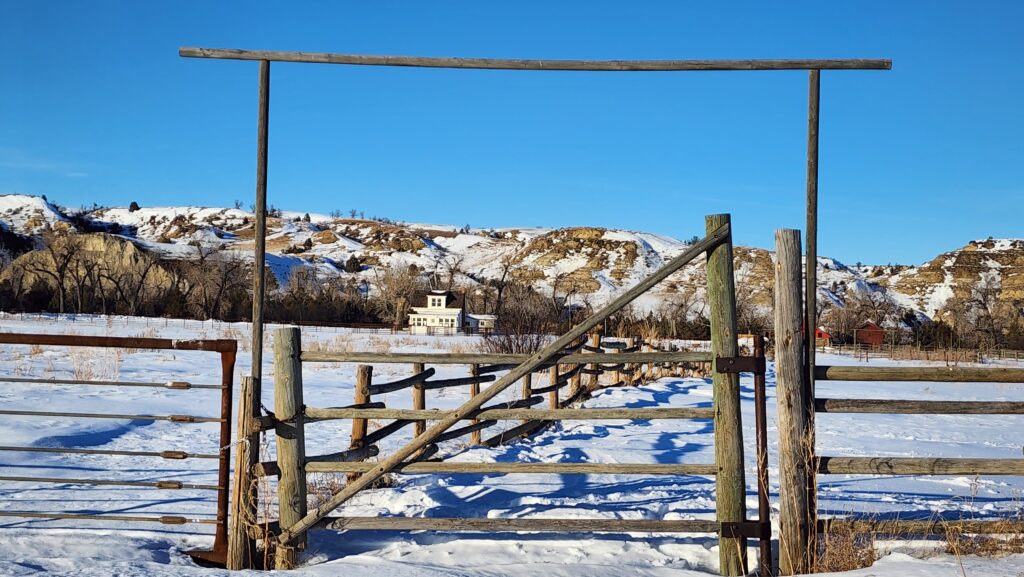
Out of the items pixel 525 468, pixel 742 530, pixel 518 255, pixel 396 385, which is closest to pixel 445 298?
pixel 518 255

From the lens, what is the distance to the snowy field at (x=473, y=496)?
4270 mm

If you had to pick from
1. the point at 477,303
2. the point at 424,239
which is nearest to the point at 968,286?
the point at 477,303

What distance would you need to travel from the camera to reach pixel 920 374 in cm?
459

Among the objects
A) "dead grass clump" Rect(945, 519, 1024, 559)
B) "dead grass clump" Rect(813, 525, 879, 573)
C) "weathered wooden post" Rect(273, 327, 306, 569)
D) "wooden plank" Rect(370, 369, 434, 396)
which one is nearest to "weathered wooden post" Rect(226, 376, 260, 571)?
"weathered wooden post" Rect(273, 327, 306, 569)

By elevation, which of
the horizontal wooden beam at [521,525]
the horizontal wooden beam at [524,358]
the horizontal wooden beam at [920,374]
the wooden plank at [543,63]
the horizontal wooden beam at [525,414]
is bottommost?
the horizontal wooden beam at [521,525]

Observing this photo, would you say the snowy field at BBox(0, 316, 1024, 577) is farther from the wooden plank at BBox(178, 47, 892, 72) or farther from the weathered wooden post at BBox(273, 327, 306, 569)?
the wooden plank at BBox(178, 47, 892, 72)

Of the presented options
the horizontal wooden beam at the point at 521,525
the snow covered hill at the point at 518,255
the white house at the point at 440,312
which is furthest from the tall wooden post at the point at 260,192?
the snow covered hill at the point at 518,255

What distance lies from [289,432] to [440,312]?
54.5 m

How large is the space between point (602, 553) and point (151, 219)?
13760 cm

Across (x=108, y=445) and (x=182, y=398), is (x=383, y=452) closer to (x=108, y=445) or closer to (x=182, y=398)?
(x=108, y=445)

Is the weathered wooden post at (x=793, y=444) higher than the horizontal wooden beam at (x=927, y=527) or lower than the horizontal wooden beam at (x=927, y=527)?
higher

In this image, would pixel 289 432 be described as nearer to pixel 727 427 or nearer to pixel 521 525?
pixel 521 525

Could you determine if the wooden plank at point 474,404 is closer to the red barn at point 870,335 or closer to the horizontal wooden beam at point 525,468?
the horizontal wooden beam at point 525,468

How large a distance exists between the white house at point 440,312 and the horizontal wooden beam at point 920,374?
49.4 m
